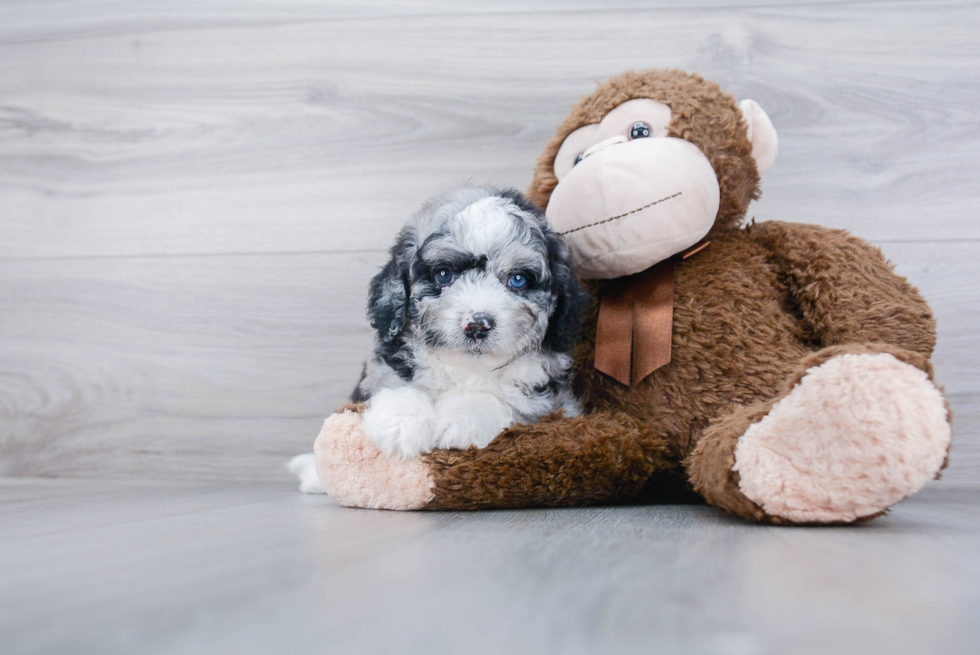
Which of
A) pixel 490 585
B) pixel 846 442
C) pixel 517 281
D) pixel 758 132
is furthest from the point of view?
pixel 758 132

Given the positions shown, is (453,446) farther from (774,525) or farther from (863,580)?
(863,580)

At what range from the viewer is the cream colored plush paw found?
867mm

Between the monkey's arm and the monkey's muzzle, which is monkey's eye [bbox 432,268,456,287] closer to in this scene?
the monkey's muzzle

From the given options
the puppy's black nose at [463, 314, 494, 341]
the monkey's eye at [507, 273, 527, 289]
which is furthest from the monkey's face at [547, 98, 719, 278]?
the puppy's black nose at [463, 314, 494, 341]

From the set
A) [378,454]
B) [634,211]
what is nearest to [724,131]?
[634,211]

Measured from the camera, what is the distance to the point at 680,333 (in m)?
1.28

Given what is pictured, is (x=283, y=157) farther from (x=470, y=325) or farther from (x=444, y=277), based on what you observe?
(x=470, y=325)

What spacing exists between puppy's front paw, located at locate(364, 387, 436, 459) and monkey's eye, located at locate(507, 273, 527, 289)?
0.82 feet

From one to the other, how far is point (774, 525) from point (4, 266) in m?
2.13

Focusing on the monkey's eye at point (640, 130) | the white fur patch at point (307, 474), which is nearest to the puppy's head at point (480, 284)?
the monkey's eye at point (640, 130)

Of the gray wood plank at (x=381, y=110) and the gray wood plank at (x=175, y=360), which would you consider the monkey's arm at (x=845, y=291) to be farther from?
the gray wood plank at (x=175, y=360)

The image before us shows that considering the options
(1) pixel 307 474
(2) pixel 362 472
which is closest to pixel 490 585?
(2) pixel 362 472

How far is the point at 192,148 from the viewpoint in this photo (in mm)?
2002

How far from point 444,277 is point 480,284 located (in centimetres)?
7
